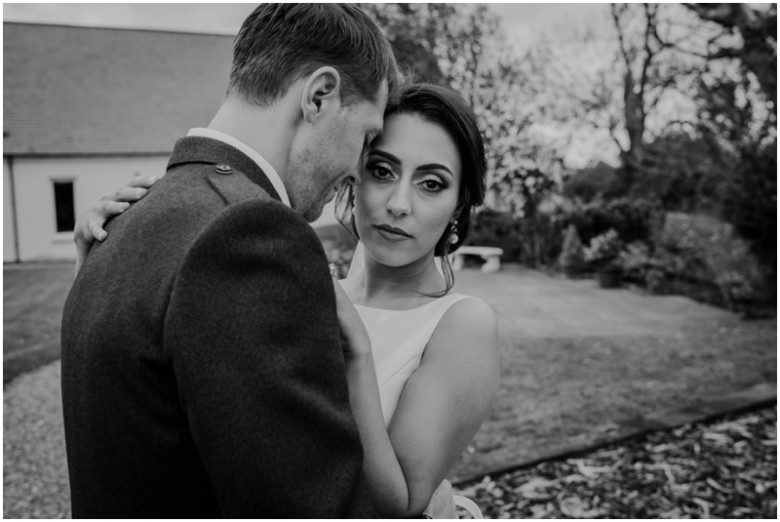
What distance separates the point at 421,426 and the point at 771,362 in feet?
25.8

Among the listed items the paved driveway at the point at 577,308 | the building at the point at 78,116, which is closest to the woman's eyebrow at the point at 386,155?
the paved driveway at the point at 577,308

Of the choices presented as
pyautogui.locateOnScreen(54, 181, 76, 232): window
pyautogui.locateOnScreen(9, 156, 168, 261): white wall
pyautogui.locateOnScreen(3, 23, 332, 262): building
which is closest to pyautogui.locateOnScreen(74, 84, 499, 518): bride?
pyautogui.locateOnScreen(3, 23, 332, 262): building

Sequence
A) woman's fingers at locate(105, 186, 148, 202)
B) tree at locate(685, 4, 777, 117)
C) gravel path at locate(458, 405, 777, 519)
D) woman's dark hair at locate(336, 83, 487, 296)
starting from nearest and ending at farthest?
woman's fingers at locate(105, 186, 148, 202)
woman's dark hair at locate(336, 83, 487, 296)
gravel path at locate(458, 405, 777, 519)
tree at locate(685, 4, 777, 117)

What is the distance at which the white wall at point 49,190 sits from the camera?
20.9m

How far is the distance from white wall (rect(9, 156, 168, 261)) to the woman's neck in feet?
64.8

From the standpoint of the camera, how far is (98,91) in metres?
23.1

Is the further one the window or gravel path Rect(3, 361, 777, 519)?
the window

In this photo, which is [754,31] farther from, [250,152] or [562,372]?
[250,152]

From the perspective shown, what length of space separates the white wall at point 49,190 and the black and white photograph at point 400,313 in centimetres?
609

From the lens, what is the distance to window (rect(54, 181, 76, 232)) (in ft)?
71.3

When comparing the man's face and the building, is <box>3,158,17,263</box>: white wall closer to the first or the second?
the building

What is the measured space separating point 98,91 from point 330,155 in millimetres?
23773

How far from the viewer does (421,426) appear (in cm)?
185

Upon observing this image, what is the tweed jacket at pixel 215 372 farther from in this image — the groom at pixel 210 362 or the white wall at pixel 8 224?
the white wall at pixel 8 224
